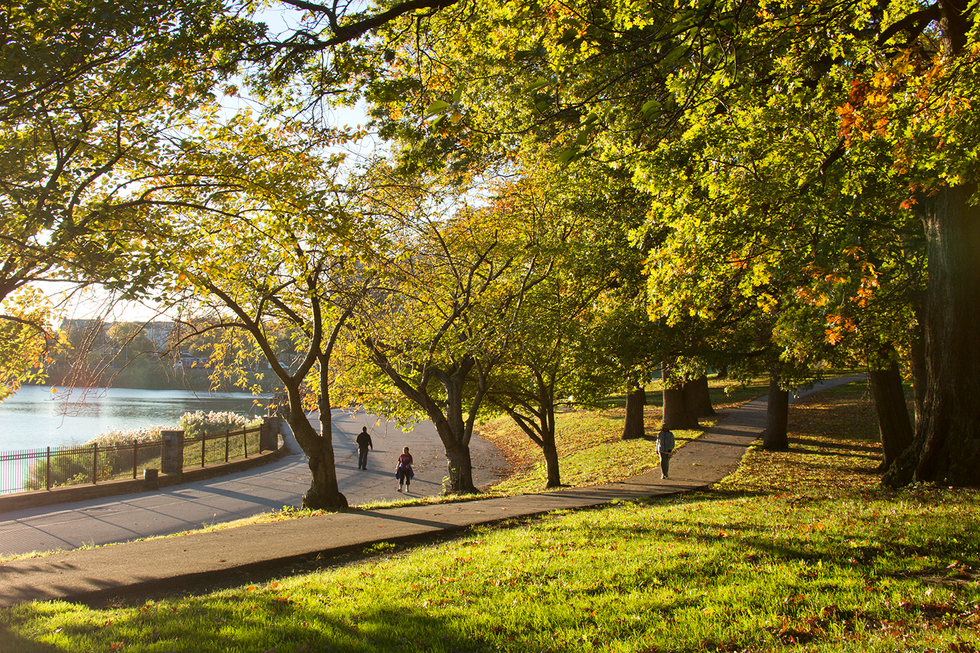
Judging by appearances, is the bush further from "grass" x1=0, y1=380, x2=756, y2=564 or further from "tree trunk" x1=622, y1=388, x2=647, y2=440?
"tree trunk" x1=622, y1=388, x2=647, y2=440

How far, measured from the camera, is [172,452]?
66.0ft

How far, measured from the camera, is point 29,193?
20.8 feet

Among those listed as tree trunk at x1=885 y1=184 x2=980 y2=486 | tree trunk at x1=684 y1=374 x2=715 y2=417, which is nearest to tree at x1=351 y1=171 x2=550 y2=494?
tree trunk at x1=885 y1=184 x2=980 y2=486

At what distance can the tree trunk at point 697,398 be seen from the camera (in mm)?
26859

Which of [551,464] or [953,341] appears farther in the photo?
[551,464]

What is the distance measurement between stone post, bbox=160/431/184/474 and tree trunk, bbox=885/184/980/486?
1944 cm

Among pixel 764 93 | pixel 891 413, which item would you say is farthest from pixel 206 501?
pixel 891 413

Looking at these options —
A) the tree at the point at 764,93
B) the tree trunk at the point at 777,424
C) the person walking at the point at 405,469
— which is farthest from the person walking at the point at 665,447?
the person walking at the point at 405,469

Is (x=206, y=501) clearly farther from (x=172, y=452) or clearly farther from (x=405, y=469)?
(x=405, y=469)

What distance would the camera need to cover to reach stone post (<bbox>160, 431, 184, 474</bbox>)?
1997 centimetres

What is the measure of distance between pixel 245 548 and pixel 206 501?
1009 centimetres

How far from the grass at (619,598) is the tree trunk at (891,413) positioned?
617 centimetres

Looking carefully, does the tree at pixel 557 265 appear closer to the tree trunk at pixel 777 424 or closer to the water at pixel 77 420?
the tree trunk at pixel 777 424

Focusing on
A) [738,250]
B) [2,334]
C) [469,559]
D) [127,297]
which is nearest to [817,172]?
[738,250]
